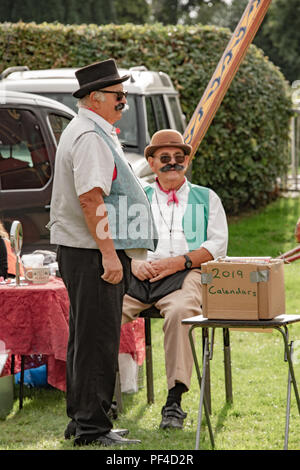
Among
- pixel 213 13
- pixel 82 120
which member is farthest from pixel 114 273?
pixel 213 13

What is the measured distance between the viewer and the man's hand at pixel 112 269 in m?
4.64

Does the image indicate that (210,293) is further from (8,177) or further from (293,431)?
(8,177)

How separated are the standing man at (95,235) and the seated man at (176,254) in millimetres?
566

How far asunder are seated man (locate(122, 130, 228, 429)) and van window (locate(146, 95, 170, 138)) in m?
3.99

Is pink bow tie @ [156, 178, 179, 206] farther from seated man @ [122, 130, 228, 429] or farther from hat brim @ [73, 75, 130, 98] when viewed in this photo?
hat brim @ [73, 75, 130, 98]

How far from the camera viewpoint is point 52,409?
5766 mm

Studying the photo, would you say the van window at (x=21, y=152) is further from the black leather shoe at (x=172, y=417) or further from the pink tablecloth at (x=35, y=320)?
the black leather shoe at (x=172, y=417)

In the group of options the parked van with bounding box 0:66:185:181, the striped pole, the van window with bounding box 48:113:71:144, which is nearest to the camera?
the striped pole

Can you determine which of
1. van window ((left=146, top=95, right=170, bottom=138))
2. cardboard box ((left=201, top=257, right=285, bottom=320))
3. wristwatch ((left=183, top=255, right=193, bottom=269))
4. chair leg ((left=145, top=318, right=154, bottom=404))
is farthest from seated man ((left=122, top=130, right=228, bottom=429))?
van window ((left=146, top=95, right=170, bottom=138))

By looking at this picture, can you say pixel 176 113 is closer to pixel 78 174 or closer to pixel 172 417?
pixel 172 417

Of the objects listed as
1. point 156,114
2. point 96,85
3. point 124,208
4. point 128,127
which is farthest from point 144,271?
point 156,114

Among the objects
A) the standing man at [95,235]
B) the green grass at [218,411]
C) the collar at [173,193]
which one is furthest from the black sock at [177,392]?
the collar at [173,193]

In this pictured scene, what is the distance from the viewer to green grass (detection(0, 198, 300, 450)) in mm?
4961

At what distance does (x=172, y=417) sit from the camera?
523cm
